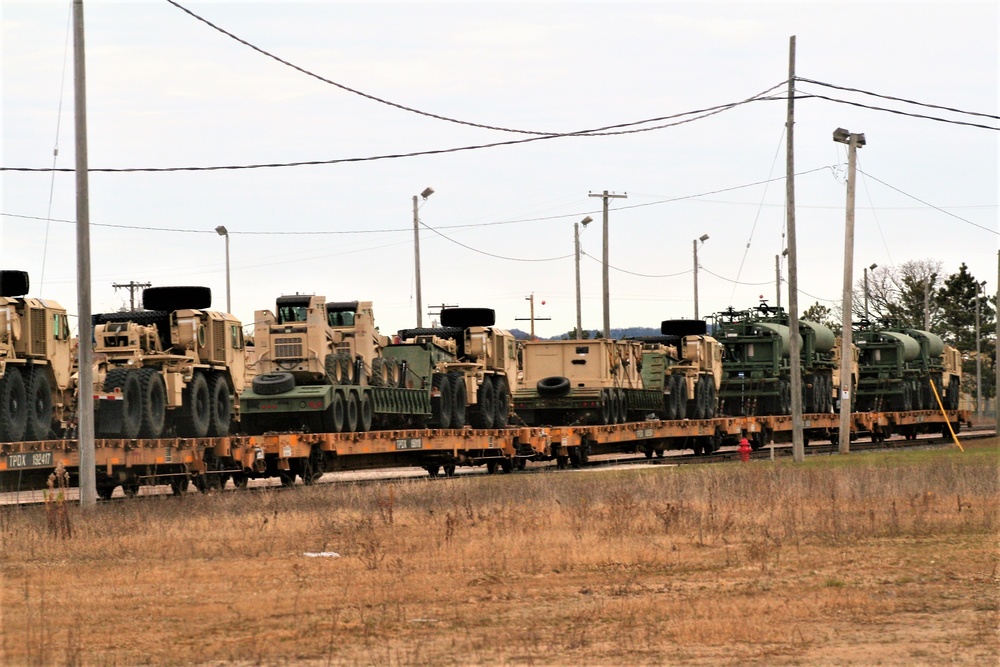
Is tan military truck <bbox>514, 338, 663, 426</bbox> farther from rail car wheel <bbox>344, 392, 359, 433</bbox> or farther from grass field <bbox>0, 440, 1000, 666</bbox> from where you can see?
grass field <bbox>0, 440, 1000, 666</bbox>

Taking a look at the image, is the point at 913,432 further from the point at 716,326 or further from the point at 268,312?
the point at 268,312

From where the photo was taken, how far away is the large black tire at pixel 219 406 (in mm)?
26203

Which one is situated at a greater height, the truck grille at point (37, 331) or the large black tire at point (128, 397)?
the truck grille at point (37, 331)

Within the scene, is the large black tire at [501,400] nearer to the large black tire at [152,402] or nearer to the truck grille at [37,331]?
the large black tire at [152,402]

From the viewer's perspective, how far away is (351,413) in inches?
1159

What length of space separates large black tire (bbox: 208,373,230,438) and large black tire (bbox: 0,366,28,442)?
16.8 feet

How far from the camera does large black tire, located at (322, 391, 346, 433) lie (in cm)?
2817

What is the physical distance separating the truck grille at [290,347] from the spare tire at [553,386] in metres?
11.6

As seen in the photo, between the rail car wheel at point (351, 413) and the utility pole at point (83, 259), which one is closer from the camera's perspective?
the utility pole at point (83, 259)

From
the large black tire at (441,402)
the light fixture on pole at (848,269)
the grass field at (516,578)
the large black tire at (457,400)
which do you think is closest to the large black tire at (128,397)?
the grass field at (516,578)

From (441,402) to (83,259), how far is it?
579 inches

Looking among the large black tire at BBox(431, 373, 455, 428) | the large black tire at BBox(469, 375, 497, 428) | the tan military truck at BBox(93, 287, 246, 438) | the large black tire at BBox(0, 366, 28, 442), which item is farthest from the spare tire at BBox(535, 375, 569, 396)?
the large black tire at BBox(0, 366, 28, 442)

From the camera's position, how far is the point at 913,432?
55.6 meters

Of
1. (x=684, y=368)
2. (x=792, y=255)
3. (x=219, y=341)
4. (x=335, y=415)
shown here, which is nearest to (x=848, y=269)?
(x=792, y=255)
